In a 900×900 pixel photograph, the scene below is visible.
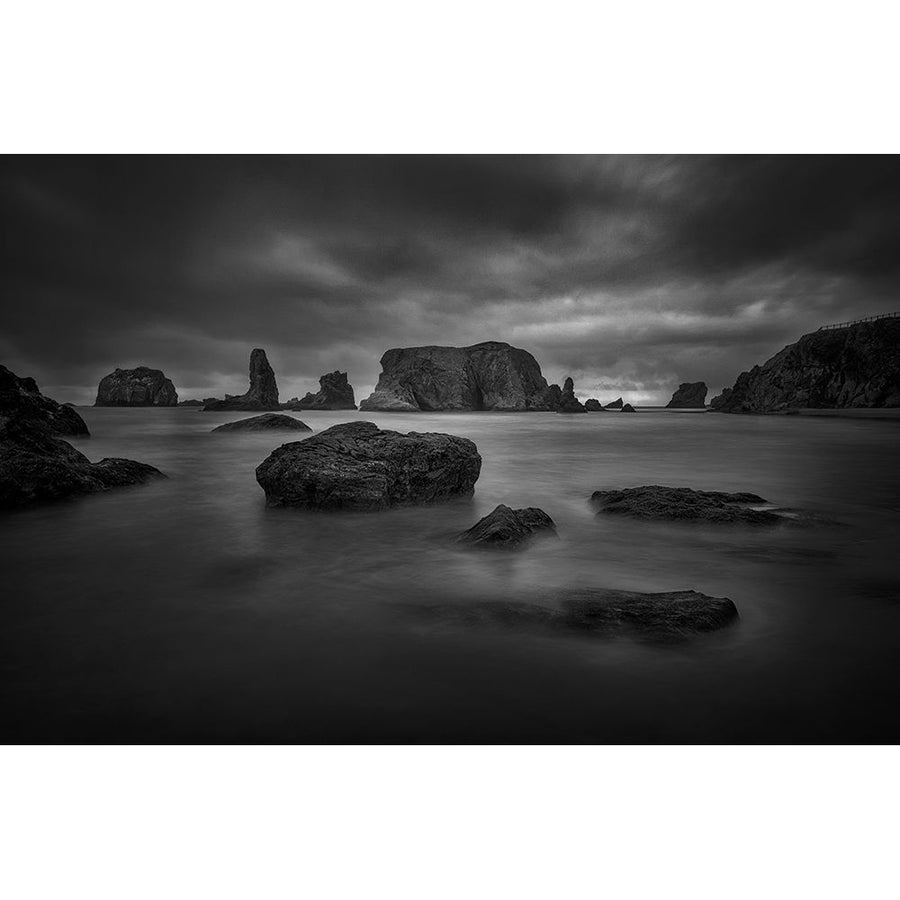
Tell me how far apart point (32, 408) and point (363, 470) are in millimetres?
7992

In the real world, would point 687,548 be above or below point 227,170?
below

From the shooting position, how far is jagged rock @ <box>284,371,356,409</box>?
46375 millimetres

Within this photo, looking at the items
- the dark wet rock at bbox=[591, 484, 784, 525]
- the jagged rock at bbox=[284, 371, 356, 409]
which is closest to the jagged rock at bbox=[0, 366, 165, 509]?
the dark wet rock at bbox=[591, 484, 784, 525]

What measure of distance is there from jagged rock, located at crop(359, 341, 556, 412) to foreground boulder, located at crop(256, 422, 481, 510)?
59425 millimetres

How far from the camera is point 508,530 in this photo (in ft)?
14.5

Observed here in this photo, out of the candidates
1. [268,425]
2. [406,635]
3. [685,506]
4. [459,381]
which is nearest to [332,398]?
[459,381]

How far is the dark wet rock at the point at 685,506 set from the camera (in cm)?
514

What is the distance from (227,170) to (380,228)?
96.6 inches

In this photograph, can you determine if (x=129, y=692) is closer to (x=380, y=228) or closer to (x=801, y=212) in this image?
(x=380, y=228)

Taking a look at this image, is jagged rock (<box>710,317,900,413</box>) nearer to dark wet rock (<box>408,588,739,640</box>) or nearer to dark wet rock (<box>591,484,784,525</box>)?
dark wet rock (<box>591,484,784,525</box>)

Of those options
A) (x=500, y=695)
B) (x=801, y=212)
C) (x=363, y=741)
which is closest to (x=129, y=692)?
(x=363, y=741)

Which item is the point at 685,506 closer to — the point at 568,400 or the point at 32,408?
Result: the point at 32,408

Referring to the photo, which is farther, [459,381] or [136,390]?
[459,381]

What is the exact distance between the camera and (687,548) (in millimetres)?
4395
